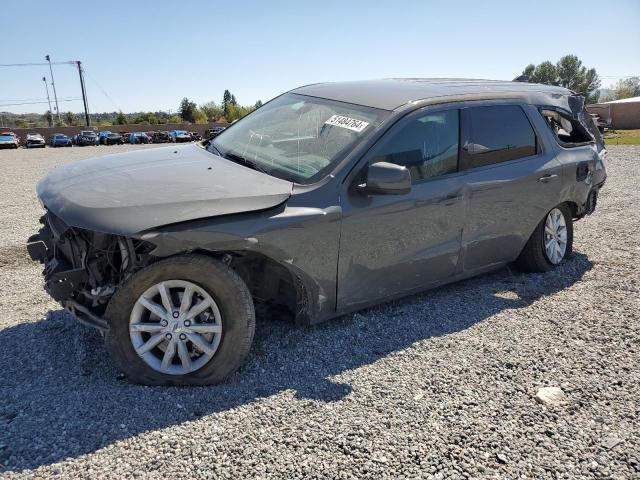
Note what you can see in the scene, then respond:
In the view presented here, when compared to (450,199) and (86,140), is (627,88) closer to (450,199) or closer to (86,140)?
(86,140)

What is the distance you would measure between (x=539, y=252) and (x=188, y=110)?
85824 millimetres

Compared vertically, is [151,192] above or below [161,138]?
above

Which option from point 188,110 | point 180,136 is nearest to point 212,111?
point 188,110

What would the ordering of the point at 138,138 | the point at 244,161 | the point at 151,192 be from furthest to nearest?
the point at 138,138
the point at 244,161
the point at 151,192

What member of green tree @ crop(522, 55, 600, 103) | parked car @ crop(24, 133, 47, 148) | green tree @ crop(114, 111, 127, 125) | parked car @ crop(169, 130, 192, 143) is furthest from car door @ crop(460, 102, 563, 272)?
green tree @ crop(522, 55, 600, 103)

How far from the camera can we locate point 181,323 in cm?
300

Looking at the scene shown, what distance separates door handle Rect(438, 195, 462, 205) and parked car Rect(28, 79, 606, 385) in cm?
1

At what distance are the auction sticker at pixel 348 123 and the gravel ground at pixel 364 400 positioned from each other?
1410 millimetres

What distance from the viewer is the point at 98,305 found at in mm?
3090

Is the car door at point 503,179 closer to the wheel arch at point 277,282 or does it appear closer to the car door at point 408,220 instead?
the car door at point 408,220

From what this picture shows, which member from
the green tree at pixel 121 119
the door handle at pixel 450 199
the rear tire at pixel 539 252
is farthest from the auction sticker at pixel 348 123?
the green tree at pixel 121 119

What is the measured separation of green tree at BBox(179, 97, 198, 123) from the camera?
Answer: 84.5 meters

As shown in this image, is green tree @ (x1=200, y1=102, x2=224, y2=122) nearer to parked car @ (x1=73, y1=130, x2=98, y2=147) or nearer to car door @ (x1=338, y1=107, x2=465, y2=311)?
parked car @ (x1=73, y1=130, x2=98, y2=147)

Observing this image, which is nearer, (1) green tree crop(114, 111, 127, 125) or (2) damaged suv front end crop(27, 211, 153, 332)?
(2) damaged suv front end crop(27, 211, 153, 332)
